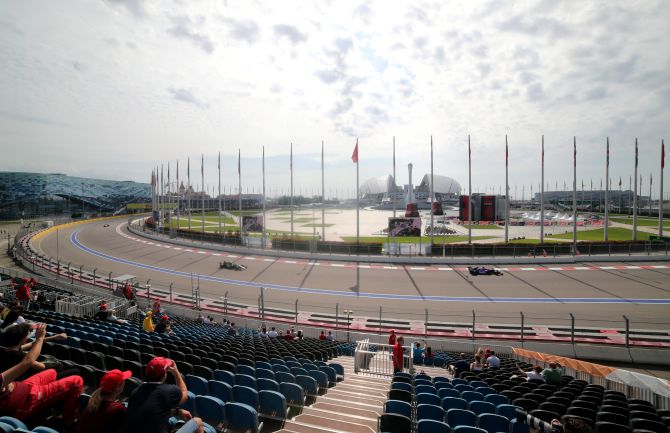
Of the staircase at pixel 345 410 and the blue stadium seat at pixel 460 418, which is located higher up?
the blue stadium seat at pixel 460 418

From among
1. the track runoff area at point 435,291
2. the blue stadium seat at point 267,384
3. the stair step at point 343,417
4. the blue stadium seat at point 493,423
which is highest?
the blue stadium seat at point 267,384

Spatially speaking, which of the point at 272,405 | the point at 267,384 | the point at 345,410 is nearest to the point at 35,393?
the point at 272,405

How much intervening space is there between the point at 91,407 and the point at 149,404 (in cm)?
43

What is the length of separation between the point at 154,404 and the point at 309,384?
14.8 ft

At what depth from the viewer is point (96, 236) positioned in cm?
6022

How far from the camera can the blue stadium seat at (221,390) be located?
17.9 feet

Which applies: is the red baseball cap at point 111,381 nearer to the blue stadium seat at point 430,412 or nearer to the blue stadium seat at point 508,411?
the blue stadium seat at point 430,412

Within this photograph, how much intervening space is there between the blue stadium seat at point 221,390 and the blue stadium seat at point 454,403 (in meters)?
3.59

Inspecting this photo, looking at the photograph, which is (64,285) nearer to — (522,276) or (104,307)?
(104,307)

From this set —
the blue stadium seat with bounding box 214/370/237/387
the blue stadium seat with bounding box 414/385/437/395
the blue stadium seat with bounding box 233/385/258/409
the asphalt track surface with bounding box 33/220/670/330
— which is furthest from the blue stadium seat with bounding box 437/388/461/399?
the asphalt track surface with bounding box 33/220/670/330

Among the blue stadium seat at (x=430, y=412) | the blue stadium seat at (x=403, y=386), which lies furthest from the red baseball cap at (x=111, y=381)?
the blue stadium seat at (x=403, y=386)

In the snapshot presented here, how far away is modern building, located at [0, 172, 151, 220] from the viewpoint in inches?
4742

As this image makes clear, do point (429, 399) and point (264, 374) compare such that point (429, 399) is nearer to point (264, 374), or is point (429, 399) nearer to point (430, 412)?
point (430, 412)

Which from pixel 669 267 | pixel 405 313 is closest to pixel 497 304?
pixel 405 313
